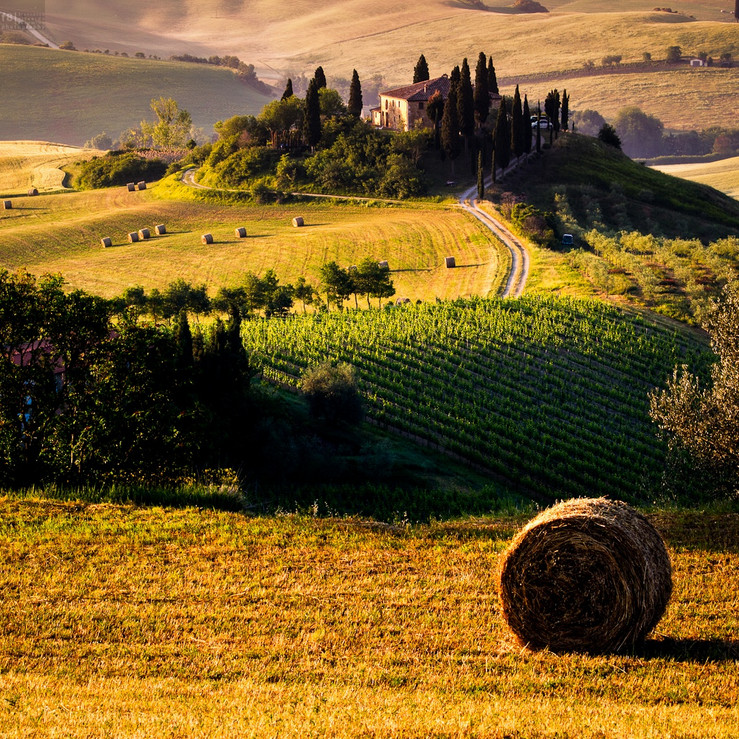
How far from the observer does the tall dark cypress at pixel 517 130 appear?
102 m

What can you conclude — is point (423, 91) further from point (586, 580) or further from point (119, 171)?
point (586, 580)

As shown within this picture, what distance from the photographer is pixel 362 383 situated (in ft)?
143

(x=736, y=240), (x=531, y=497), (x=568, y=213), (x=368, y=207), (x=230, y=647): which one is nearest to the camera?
(x=230, y=647)

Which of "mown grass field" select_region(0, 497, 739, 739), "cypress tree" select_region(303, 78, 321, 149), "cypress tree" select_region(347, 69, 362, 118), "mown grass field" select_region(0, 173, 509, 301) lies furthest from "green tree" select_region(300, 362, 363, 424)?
"cypress tree" select_region(347, 69, 362, 118)

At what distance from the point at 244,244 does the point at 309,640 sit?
75.2 metres

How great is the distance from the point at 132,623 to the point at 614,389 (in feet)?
112

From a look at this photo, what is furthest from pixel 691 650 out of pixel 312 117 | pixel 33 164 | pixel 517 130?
pixel 33 164

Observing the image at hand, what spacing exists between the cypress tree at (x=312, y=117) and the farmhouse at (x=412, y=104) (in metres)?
12.7

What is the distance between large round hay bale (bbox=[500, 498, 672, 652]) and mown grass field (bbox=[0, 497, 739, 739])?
17.9 inches

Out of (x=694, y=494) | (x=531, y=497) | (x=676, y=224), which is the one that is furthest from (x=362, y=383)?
(x=676, y=224)

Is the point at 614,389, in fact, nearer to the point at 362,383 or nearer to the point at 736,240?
the point at 362,383

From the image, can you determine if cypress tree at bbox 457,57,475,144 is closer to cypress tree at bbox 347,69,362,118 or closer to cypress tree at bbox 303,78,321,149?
cypress tree at bbox 347,69,362,118

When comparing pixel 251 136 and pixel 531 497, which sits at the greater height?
pixel 251 136

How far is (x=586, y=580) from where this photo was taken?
14906 mm
